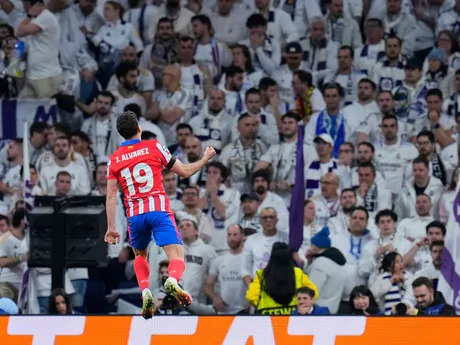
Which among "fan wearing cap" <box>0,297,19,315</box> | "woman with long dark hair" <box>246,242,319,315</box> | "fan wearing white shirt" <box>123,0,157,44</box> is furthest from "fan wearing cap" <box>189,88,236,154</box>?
"fan wearing cap" <box>0,297,19,315</box>

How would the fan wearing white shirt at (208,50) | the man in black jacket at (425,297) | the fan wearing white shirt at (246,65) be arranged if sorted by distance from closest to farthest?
the man in black jacket at (425,297), the fan wearing white shirt at (246,65), the fan wearing white shirt at (208,50)

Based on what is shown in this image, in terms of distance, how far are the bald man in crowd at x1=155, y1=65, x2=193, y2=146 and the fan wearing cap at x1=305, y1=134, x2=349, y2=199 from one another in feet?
7.34

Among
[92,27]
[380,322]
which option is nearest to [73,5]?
[92,27]

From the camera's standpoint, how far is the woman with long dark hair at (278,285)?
53.5ft

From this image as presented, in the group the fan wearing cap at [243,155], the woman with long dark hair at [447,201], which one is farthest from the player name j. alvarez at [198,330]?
→ the fan wearing cap at [243,155]

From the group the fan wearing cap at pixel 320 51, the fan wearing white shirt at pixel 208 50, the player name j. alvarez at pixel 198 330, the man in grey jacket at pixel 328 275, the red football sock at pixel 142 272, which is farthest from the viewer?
the fan wearing cap at pixel 320 51

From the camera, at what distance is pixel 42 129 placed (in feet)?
66.4

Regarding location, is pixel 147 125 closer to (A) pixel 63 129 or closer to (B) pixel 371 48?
(A) pixel 63 129

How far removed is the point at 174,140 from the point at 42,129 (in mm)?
1865

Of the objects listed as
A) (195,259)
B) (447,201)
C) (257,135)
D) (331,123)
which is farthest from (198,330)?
(331,123)

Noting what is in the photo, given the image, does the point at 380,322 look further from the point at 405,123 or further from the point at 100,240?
the point at 405,123

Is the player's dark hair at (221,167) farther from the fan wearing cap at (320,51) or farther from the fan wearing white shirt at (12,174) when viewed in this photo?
the fan wearing cap at (320,51)

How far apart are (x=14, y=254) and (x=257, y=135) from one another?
3.88 metres

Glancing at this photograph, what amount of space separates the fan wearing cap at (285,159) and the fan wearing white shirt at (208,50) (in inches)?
84.2
